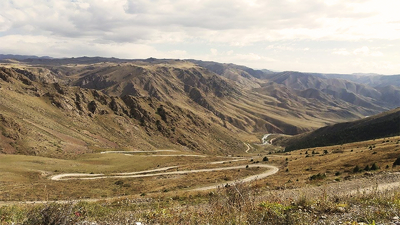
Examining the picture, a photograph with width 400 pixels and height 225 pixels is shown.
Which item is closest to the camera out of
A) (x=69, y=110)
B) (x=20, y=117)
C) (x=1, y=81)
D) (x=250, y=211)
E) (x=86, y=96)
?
(x=250, y=211)

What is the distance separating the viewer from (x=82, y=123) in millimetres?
118375

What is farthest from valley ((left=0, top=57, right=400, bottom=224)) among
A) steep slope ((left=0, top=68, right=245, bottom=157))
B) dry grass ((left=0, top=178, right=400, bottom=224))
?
steep slope ((left=0, top=68, right=245, bottom=157))

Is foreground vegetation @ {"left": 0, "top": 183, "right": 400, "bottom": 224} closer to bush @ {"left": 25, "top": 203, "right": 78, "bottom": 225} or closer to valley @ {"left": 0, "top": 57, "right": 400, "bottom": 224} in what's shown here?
bush @ {"left": 25, "top": 203, "right": 78, "bottom": 225}

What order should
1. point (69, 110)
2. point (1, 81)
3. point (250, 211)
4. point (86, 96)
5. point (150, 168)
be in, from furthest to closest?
point (86, 96) < point (69, 110) < point (1, 81) < point (150, 168) < point (250, 211)

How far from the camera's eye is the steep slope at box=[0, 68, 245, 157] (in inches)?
2923

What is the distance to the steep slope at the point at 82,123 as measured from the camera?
7425 centimetres

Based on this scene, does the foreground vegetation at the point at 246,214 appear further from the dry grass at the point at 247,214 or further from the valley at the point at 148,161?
the valley at the point at 148,161

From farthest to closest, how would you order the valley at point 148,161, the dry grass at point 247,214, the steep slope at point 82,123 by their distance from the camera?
the steep slope at point 82,123 < the valley at point 148,161 < the dry grass at point 247,214

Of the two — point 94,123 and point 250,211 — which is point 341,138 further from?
point 250,211

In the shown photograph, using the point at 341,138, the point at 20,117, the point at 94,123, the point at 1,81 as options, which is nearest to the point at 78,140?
the point at 20,117

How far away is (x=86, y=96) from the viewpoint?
14588 cm

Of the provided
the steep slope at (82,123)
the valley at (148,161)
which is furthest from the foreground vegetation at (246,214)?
the steep slope at (82,123)

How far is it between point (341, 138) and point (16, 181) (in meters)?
140

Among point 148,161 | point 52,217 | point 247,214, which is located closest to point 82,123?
point 148,161
